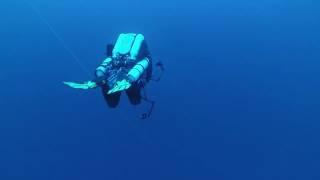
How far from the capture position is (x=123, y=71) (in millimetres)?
9062

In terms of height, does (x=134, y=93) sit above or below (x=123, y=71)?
below

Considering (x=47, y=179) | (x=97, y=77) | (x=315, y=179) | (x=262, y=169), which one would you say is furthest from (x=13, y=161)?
(x=315, y=179)

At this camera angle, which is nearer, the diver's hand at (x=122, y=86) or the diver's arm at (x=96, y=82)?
the diver's hand at (x=122, y=86)

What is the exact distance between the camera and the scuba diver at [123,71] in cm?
829

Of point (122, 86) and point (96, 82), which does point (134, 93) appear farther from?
point (122, 86)

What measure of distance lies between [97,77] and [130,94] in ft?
3.44

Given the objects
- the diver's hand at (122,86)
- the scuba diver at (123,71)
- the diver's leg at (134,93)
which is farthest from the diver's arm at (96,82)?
the diver's leg at (134,93)

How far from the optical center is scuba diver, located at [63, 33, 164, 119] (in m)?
8.29

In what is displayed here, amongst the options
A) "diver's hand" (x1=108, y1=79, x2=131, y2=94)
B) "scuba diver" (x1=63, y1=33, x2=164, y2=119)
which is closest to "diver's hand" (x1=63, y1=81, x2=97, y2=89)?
"scuba diver" (x1=63, y1=33, x2=164, y2=119)

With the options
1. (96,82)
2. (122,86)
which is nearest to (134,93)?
(96,82)

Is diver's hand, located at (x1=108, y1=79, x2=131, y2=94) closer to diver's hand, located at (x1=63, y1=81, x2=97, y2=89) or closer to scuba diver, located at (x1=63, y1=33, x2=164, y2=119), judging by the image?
scuba diver, located at (x1=63, y1=33, x2=164, y2=119)

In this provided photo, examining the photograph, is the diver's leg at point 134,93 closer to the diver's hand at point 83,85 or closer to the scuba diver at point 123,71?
the scuba diver at point 123,71

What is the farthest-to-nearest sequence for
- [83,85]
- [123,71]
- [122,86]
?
[123,71], [83,85], [122,86]

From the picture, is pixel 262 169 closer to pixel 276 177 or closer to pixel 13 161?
pixel 276 177
